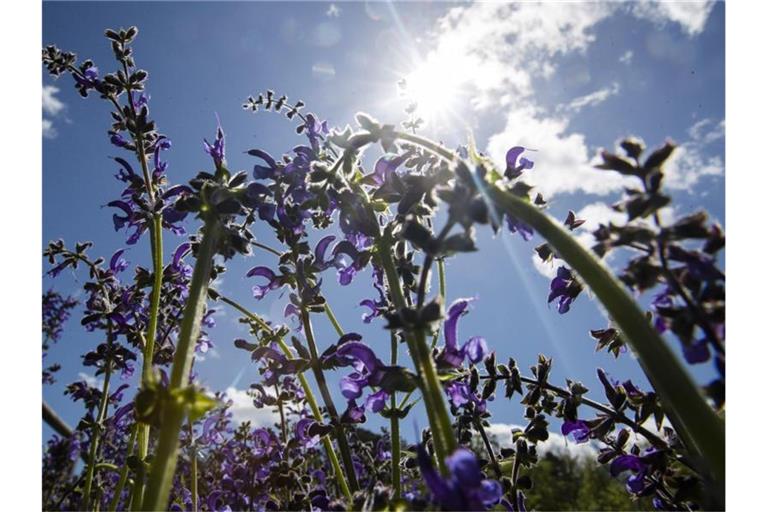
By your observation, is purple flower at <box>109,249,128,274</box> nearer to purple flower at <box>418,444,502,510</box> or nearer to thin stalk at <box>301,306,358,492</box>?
thin stalk at <box>301,306,358,492</box>

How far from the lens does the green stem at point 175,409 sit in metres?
1.30

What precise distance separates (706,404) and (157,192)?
3.14m

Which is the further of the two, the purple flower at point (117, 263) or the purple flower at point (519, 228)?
the purple flower at point (117, 263)

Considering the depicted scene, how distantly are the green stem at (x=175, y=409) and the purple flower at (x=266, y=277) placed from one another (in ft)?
3.45

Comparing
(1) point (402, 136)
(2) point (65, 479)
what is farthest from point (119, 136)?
(2) point (65, 479)

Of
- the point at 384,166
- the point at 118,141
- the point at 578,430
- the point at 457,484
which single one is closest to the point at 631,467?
the point at 578,430

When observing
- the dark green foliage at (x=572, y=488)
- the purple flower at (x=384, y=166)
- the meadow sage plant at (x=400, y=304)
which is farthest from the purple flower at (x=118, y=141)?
the dark green foliage at (x=572, y=488)

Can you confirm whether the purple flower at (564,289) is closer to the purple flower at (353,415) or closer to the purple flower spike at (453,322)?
the purple flower spike at (453,322)

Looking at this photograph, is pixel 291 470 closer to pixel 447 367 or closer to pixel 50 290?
pixel 447 367

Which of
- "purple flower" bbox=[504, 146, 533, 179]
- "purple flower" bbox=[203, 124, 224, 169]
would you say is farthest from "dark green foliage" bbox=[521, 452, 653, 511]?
"purple flower" bbox=[203, 124, 224, 169]

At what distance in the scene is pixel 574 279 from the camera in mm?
2164

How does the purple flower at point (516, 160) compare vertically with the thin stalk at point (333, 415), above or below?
above

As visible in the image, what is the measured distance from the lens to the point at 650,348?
120 cm

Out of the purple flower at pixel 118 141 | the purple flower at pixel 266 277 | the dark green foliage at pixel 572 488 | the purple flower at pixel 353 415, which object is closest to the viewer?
the purple flower at pixel 353 415
